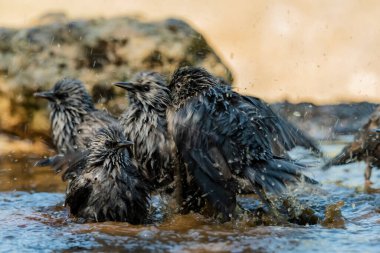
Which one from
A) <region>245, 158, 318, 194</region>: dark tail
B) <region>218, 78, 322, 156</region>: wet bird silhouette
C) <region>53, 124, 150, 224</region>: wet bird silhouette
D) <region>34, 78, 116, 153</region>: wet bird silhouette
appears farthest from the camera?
<region>34, 78, 116, 153</region>: wet bird silhouette

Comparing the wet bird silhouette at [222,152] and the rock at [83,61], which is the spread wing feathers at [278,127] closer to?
the wet bird silhouette at [222,152]

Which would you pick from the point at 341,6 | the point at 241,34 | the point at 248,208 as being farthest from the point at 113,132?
the point at 341,6

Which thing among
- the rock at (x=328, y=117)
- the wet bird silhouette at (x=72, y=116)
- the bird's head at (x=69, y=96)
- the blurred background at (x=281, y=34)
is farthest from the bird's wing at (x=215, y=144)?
the blurred background at (x=281, y=34)

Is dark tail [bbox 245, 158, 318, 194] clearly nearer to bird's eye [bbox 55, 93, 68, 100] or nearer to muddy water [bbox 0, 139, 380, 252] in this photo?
muddy water [bbox 0, 139, 380, 252]

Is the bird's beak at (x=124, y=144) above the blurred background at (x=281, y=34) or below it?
below

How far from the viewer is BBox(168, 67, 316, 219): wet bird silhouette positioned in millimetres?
6316

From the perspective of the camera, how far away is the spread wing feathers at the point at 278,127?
684 centimetres

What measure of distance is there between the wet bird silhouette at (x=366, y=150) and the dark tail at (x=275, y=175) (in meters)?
2.80

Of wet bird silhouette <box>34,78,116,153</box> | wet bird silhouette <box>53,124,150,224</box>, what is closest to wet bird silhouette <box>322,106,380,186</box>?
wet bird silhouette <box>34,78,116,153</box>

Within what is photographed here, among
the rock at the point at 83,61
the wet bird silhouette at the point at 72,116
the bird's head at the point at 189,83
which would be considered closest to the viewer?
the bird's head at the point at 189,83

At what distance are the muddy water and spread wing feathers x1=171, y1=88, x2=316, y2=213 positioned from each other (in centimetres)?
30

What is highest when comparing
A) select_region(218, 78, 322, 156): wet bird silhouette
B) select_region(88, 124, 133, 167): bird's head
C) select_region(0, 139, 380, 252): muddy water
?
select_region(218, 78, 322, 156): wet bird silhouette

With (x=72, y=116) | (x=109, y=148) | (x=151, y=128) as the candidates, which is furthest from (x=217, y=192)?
(x=72, y=116)

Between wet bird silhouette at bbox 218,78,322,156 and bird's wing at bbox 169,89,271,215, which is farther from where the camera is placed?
wet bird silhouette at bbox 218,78,322,156
